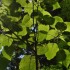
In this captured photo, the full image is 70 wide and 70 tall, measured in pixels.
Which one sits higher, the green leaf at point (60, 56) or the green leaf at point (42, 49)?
the green leaf at point (42, 49)

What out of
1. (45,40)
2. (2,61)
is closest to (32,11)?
(45,40)

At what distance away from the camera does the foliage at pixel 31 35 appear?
1343 millimetres

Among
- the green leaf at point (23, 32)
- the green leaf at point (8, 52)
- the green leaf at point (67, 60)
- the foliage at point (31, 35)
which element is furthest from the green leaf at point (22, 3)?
the green leaf at point (67, 60)

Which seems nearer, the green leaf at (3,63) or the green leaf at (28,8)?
the green leaf at (3,63)

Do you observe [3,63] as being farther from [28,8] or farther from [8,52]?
[28,8]

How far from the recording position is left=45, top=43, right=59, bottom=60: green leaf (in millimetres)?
1364

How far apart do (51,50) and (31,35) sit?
0.15 m

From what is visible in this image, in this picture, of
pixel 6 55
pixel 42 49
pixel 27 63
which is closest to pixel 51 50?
pixel 42 49

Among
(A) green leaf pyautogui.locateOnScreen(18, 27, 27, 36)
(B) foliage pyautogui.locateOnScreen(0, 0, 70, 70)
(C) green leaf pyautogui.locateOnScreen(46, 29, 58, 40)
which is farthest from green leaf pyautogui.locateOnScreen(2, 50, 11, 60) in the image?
(C) green leaf pyautogui.locateOnScreen(46, 29, 58, 40)

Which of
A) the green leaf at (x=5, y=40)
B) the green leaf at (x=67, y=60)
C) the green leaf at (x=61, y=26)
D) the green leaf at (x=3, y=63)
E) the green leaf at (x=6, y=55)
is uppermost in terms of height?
the green leaf at (x=61, y=26)

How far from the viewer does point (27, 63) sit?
52.8 inches

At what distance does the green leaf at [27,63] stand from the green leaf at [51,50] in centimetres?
9

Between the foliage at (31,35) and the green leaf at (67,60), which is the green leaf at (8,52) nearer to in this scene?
the foliage at (31,35)

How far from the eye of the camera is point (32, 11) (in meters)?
1.40
